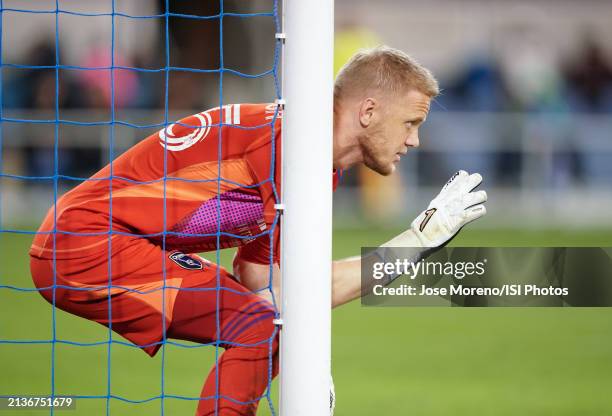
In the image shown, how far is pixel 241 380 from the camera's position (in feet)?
11.3

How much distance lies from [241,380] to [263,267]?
701mm

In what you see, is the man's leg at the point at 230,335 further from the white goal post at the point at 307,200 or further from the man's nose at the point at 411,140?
the man's nose at the point at 411,140

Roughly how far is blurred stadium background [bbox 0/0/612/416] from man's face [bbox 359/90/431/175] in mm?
1626

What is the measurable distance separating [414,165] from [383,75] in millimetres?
8406

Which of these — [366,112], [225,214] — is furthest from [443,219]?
[225,214]

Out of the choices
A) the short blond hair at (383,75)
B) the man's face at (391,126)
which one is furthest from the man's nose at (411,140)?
the short blond hair at (383,75)

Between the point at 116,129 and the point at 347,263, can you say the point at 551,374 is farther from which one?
the point at 116,129

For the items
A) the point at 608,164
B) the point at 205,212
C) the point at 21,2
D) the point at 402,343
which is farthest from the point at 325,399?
the point at 21,2

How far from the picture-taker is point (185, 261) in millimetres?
3588

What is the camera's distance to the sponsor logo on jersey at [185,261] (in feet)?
11.7

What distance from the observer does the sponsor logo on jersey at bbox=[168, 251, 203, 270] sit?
3.56 meters

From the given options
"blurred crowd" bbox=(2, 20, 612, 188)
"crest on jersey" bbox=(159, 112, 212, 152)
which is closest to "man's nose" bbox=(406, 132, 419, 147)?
"crest on jersey" bbox=(159, 112, 212, 152)

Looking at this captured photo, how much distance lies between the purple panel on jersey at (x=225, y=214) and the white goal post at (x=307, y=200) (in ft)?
1.11

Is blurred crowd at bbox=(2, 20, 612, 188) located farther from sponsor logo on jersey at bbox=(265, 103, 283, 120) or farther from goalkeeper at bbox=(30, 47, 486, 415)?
sponsor logo on jersey at bbox=(265, 103, 283, 120)
